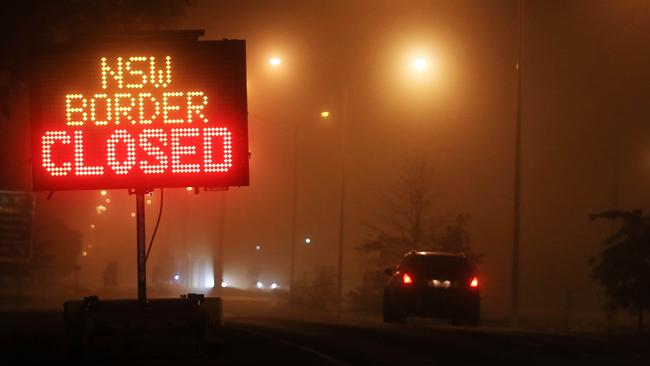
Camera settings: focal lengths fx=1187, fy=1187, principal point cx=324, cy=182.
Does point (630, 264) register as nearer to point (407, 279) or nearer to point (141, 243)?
point (407, 279)

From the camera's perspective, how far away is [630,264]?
36000 millimetres

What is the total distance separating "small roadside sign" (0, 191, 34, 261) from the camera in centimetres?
2761

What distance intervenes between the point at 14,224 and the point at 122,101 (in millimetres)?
15514

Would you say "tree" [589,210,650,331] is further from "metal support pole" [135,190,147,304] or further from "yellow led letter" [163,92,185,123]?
"yellow led letter" [163,92,185,123]

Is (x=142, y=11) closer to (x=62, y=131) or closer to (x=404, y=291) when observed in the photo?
(x=404, y=291)

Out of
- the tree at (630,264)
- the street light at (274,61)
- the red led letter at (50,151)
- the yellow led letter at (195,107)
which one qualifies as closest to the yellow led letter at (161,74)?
the yellow led letter at (195,107)

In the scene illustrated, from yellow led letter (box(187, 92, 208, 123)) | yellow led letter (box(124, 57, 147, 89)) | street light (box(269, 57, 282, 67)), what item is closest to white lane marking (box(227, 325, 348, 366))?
yellow led letter (box(187, 92, 208, 123))

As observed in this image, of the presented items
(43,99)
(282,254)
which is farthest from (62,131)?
(282,254)

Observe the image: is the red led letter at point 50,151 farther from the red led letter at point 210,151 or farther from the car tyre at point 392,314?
the car tyre at point 392,314

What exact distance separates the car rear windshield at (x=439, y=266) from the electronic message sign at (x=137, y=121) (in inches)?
608

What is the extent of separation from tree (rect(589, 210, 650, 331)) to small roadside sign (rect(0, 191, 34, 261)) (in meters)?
17.8

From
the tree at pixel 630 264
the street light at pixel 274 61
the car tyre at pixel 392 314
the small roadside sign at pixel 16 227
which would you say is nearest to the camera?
the small roadside sign at pixel 16 227

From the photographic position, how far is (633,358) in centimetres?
1677

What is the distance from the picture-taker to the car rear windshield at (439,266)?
2817 centimetres
